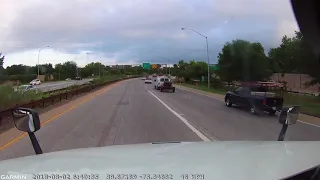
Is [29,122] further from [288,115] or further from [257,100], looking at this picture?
[257,100]

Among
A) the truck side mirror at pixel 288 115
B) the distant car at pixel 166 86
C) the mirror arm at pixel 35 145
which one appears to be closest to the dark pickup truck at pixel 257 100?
the truck side mirror at pixel 288 115

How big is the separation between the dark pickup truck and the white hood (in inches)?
684

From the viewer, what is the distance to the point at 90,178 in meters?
3.12

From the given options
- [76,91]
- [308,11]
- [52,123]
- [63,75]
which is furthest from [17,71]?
[308,11]

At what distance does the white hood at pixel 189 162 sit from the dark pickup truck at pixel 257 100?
1736 centimetres

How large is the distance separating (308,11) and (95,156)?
4.49 metres

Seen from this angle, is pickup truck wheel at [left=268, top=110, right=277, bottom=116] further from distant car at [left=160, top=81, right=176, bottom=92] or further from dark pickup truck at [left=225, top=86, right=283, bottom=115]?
distant car at [left=160, top=81, right=176, bottom=92]

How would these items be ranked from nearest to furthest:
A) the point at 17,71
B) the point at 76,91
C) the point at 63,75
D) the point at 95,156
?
the point at 95,156 < the point at 76,91 < the point at 17,71 < the point at 63,75

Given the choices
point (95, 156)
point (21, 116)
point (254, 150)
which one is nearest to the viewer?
point (95, 156)

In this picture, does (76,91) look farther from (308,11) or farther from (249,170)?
(249,170)

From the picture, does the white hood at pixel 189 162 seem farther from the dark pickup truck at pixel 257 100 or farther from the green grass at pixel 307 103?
the green grass at pixel 307 103

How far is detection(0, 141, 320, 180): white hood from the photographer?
327 cm

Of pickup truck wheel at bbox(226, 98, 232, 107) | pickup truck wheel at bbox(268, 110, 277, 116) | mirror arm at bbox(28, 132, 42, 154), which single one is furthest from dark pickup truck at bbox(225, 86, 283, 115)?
mirror arm at bbox(28, 132, 42, 154)

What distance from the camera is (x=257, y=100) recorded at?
22344 millimetres
